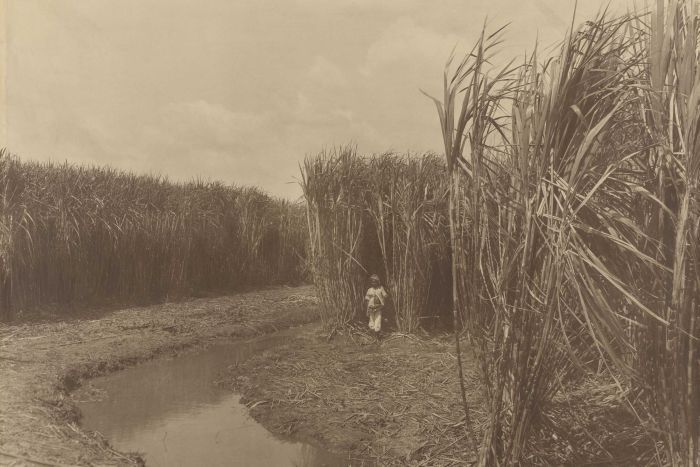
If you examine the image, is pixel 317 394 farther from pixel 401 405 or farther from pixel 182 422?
pixel 182 422

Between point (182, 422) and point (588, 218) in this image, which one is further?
point (182, 422)

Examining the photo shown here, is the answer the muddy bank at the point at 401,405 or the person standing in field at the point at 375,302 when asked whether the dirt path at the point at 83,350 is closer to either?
the muddy bank at the point at 401,405

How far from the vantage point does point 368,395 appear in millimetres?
7094

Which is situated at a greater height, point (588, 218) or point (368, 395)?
point (588, 218)

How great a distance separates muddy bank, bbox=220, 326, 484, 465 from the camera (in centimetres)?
568

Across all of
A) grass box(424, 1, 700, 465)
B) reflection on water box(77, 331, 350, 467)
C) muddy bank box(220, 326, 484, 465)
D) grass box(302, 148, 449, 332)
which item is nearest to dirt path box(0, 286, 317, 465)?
reflection on water box(77, 331, 350, 467)

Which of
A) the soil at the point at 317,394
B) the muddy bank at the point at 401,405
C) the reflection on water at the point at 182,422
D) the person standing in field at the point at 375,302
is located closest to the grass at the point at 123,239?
the soil at the point at 317,394

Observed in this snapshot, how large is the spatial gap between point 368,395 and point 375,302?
2750mm

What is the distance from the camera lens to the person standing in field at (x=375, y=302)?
382 inches

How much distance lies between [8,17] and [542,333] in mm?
4480

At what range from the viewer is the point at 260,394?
7535mm

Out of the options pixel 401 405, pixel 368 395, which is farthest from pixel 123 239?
pixel 401 405

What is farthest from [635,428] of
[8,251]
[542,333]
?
[8,251]

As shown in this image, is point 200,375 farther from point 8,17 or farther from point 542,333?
point 542,333
